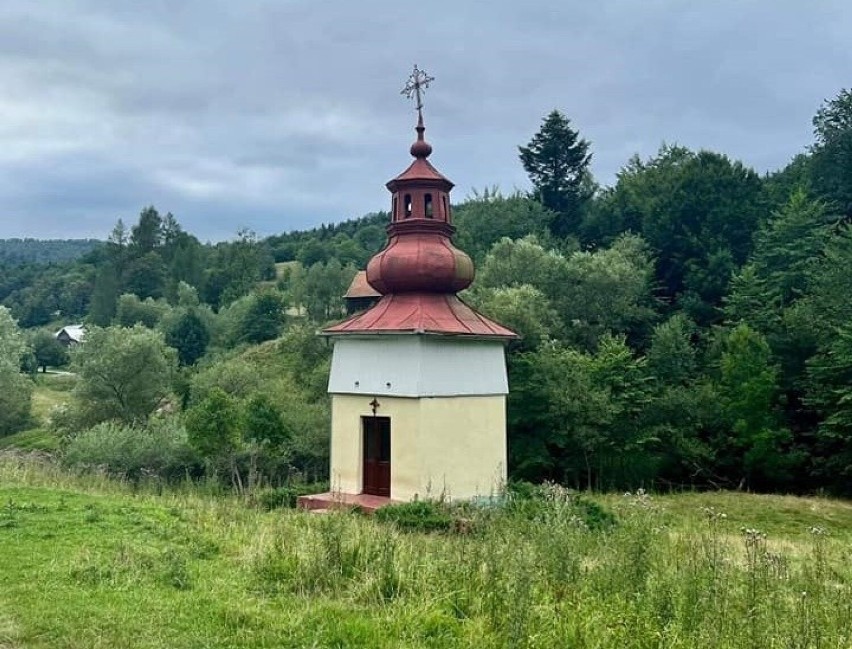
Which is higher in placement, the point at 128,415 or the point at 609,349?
the point at 609,349

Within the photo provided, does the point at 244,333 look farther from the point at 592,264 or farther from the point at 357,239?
the point at 357,239

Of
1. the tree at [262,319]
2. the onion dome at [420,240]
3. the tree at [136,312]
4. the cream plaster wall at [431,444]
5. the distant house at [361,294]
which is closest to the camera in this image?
the cream plaster wall at [431,444]

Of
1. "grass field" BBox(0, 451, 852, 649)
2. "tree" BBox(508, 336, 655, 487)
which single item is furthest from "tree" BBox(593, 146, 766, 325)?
"grass field" BBox(0, 451, 852, 649)

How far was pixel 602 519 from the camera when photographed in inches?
566

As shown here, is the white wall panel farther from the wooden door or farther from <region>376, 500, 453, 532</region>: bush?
<region>376, 500, 453, 532</region>: bush

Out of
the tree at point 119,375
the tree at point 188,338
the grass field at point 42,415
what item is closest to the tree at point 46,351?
the grass field at point 42,415

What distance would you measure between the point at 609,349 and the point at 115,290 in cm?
6393

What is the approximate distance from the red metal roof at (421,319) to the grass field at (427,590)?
7217 millimetres

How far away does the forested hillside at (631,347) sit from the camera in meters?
24.9

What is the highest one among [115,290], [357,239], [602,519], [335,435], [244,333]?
[357,239]

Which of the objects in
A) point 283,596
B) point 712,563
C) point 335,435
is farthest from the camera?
point 335,435

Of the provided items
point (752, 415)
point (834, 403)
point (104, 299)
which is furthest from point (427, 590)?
point (104, 299)

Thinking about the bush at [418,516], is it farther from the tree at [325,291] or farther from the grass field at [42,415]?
the tree at [325,291]

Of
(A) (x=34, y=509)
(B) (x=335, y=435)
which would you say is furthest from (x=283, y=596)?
(B) (x=335, y=435)
